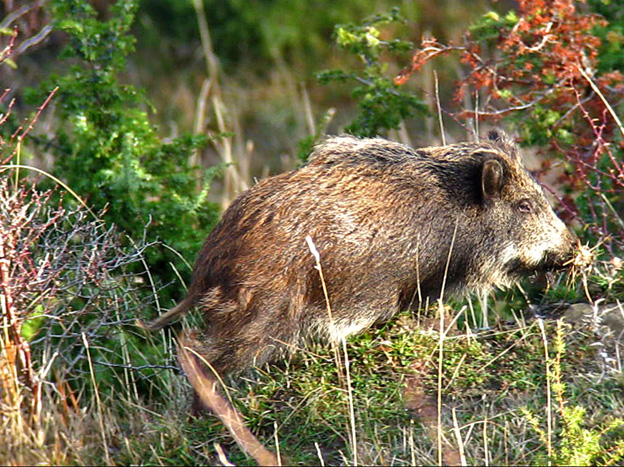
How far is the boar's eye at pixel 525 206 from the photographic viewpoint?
5145 mm

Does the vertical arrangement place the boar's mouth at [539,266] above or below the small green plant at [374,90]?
below

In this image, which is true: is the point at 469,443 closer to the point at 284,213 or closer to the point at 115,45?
the point at 284,213

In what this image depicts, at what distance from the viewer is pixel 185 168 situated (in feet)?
21.0

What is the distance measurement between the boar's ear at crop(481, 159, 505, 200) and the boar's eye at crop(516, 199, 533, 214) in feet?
0.56

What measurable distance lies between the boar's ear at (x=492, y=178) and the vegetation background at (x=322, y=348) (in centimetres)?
63

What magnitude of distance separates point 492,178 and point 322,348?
1.33 m

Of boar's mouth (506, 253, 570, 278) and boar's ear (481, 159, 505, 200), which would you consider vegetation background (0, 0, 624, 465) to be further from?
boar's ear (481, 159, 505, 200)

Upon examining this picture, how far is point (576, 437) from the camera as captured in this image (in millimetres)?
3877

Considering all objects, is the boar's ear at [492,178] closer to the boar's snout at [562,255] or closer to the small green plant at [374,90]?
the boar's snout at [562,255]

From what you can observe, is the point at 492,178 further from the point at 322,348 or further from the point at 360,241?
the point at 322,348

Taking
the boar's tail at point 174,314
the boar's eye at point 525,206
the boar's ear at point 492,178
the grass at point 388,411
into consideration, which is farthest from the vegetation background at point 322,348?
the boar's ear at point 492,178

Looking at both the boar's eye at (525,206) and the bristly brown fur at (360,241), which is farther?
the boar's eye at (525,206)

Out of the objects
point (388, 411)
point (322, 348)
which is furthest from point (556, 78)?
point (388, 411)

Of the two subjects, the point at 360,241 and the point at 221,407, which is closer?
the point at 221,407
